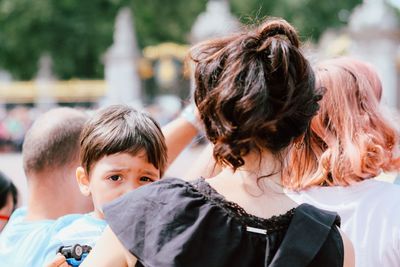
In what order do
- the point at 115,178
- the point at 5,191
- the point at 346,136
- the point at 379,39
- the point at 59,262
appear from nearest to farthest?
the point at 59,262 → the point at 115,178 → the point at 346,136 → the point at 5,191 → the point at 379,39

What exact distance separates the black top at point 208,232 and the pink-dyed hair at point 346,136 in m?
0.72

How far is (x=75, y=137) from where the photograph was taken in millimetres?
2877

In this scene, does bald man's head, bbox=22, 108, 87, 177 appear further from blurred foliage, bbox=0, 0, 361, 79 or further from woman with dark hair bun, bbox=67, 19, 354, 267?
blurred foliage, bbox=0, 0, 361, 79

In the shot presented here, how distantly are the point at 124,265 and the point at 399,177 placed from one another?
1.35 m

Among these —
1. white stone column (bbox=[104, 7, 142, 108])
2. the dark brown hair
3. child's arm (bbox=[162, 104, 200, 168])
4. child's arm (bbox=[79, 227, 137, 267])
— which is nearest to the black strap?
the dark brown hair

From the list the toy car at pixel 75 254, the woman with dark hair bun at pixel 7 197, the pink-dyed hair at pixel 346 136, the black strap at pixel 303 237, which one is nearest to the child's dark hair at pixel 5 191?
the woman with dark hair bun at pixel 7 197

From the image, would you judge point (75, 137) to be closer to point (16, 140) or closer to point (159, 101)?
point (16, 140)

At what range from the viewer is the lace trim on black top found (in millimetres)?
1657

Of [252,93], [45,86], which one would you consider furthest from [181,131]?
[45,86]

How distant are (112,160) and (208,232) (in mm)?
728

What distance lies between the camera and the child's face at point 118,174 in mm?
2268

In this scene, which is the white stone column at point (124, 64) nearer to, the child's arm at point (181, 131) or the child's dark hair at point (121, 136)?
the child's arm at point (181, 131)

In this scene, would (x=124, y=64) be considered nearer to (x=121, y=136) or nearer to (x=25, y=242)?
(x=25, y=242)

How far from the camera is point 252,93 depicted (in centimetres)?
163
